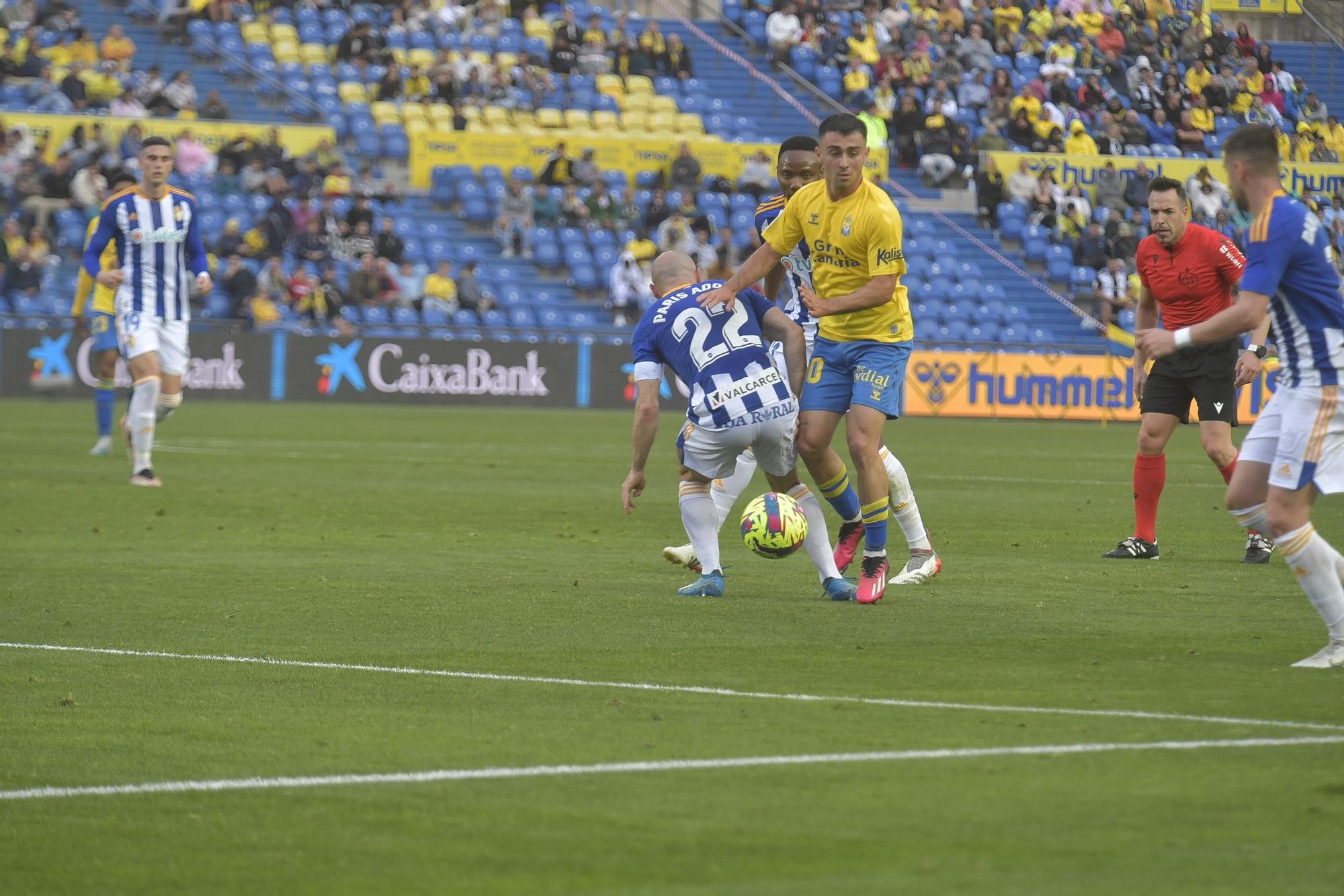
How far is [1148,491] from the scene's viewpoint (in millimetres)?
11602

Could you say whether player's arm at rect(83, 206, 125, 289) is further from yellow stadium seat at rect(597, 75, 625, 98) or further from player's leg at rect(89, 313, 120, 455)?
yellow stadium seat at rect(597, 75, 625, 98)

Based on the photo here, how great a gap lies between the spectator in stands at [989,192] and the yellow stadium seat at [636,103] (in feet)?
22.0

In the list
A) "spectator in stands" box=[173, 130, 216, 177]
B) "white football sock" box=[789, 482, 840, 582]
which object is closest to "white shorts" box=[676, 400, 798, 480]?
"white football sock" box=[789, 482, 840, 582]

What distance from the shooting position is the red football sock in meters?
11.6

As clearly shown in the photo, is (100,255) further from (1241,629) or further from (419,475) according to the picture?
(1241,629)

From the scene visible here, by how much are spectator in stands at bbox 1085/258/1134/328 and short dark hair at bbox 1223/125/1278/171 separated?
30095 mm

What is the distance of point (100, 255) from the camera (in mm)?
16109

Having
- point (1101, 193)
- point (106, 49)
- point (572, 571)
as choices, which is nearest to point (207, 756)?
point (572, 571)

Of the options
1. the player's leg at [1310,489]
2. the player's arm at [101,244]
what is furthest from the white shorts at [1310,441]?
the player's arm at [101,244]

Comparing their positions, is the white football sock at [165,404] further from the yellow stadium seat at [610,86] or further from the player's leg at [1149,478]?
the yellow stadium seat at [610,86]

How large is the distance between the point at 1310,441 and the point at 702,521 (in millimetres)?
3359

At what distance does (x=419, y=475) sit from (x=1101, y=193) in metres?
22.3

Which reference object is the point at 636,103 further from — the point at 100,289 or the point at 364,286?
the point at 100,289

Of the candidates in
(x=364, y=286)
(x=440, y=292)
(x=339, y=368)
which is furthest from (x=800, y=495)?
(x=440, y=292)
